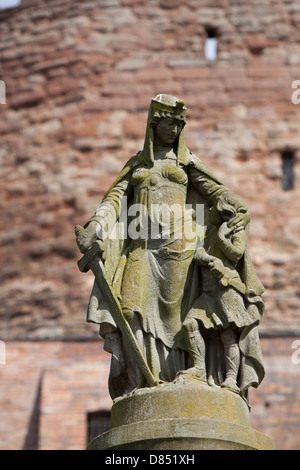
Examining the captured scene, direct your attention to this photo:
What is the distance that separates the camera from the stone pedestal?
844 centimetres

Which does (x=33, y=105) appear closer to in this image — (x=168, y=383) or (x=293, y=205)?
(x=293, y=205)

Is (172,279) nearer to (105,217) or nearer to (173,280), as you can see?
(173,280)

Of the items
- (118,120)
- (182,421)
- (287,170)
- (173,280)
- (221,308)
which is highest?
(118,120)

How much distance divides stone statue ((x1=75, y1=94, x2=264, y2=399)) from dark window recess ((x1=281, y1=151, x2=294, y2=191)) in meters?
11.7

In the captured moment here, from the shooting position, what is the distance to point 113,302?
905 cm

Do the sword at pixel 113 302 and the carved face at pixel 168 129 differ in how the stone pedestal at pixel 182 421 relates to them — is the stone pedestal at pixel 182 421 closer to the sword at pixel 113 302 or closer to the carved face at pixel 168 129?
the sword at pixel 113 302

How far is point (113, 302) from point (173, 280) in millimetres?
424

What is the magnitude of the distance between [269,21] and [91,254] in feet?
44.2

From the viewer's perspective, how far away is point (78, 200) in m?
21.4

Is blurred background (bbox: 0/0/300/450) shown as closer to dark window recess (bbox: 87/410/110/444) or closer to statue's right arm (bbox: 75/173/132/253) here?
dark window recess (bbox: 87/410/110/444)

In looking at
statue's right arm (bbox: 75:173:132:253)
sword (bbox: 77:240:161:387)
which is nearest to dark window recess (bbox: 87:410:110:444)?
statue's right arm (bbox: 75:173:132:253)

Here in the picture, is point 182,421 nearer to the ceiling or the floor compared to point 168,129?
nearer to the floor

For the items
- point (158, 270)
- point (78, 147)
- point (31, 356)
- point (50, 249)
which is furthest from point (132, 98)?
point (158, 270)

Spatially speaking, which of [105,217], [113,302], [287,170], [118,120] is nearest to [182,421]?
[113,302]
